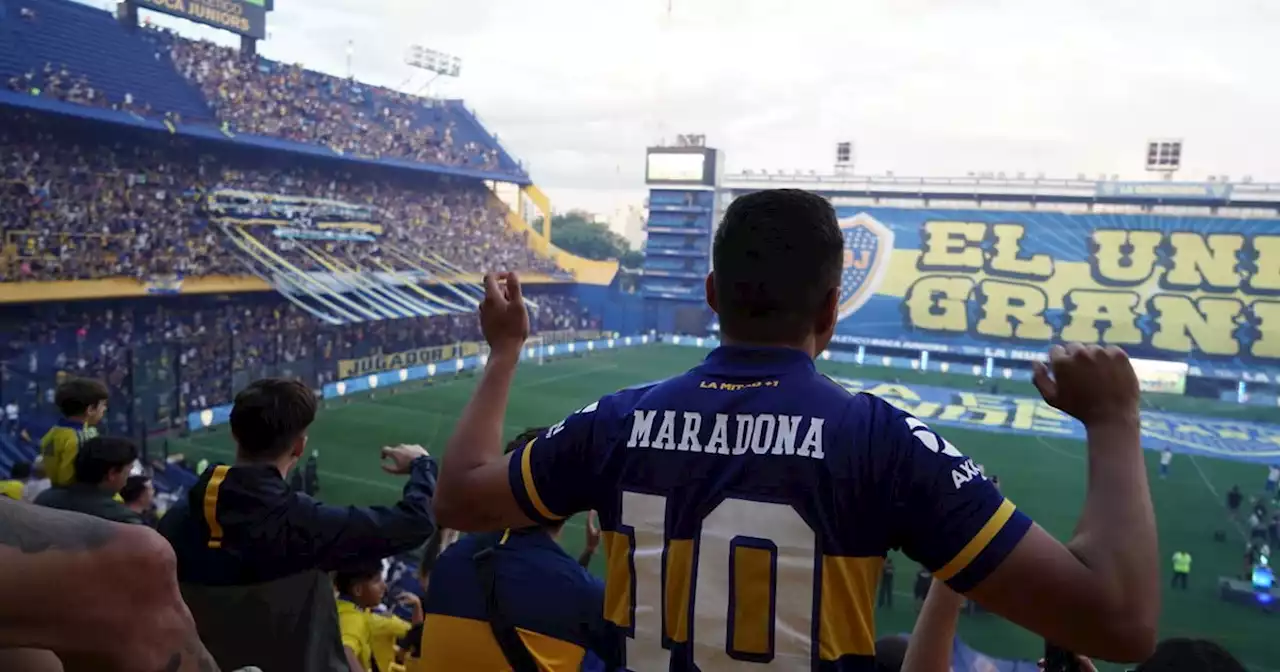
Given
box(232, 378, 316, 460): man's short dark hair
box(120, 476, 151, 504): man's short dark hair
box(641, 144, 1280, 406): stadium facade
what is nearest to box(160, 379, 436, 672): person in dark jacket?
box(232, 378, 316, 460): man's short dark hair

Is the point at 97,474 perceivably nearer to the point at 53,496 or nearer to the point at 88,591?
the point at 53,496

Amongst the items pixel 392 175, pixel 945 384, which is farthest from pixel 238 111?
pixel 945 384

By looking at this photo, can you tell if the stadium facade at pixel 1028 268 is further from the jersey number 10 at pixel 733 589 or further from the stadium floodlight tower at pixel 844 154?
the jersey number 10 at pixel 733 589

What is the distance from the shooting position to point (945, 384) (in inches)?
1391

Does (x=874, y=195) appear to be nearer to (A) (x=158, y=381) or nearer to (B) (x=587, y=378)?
(B) (x=587, y=378)

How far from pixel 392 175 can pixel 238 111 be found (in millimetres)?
8282

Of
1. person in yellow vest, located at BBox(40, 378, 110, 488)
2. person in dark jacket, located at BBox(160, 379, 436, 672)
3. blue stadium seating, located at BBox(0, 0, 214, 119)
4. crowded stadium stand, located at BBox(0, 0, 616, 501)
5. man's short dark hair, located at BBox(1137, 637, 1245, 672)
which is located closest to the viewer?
man's short dark hair, located at BBox(1137, 637, 1245, 672)

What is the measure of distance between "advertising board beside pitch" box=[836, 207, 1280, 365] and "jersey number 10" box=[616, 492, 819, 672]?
40.8 metres

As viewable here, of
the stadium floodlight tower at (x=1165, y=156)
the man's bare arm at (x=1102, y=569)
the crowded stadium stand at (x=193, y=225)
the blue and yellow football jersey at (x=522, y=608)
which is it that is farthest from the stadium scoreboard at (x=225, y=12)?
the stadium floodlight tower at (x=1165, y=156)

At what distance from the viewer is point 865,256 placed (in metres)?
46.0

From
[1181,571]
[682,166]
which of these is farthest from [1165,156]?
[1181,571]

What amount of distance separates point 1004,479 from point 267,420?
20.4 m

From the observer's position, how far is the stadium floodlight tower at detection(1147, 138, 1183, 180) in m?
44.2

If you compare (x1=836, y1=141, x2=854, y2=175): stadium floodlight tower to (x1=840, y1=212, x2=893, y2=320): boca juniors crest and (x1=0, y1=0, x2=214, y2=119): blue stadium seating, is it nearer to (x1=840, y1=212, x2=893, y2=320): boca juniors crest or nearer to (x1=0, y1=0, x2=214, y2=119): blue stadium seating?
(x1=840, y1=212, x2=893, y2=320): boca juniors crest
